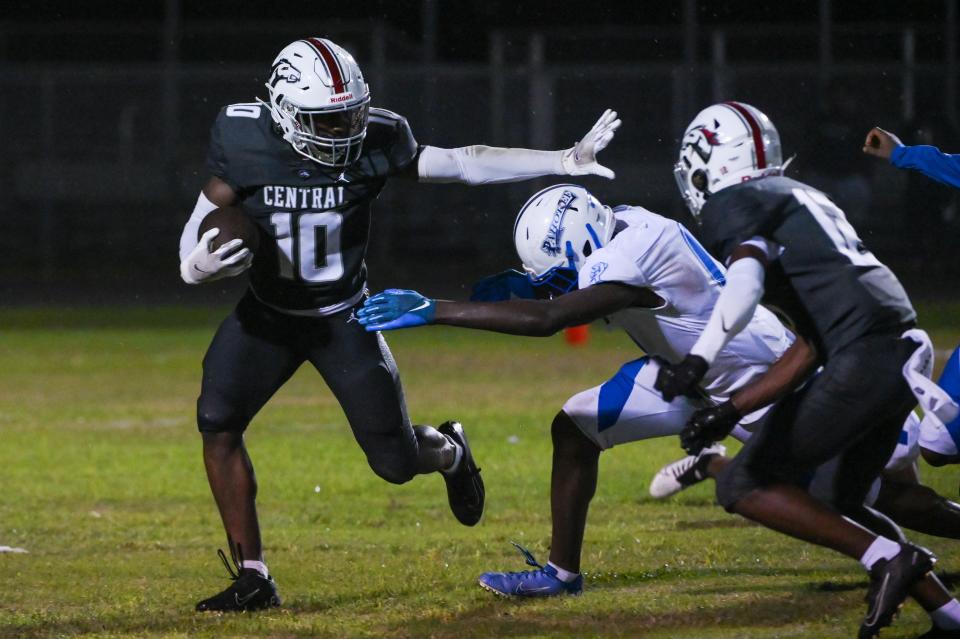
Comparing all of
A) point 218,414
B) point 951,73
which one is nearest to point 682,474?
point 218,414

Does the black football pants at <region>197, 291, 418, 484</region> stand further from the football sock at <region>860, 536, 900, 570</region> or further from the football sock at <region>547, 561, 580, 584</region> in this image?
the football sock at <region>860, 536, 900, 570</region>

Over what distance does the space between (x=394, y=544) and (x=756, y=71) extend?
11.4 metres

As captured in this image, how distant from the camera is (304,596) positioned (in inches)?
197

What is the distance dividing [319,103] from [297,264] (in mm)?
549

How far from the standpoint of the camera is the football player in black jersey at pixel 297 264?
4.86 metres

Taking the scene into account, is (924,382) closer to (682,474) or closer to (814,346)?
(814,346)

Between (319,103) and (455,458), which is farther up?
(319,103)

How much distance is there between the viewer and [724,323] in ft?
13.0

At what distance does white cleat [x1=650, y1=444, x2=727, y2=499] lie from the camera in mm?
6312

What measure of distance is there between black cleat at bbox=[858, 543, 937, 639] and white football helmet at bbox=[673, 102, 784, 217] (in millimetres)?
1149

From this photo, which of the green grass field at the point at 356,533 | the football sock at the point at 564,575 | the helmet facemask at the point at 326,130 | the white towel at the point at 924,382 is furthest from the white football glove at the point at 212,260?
the white towel at the point at 924,382

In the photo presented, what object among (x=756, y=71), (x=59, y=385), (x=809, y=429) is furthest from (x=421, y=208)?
(x=809, y=429)

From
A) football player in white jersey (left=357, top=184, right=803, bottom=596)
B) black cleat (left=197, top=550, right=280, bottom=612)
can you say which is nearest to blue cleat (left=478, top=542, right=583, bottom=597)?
football player in white jersey (left=357, top=184, right=803, bottom=596)

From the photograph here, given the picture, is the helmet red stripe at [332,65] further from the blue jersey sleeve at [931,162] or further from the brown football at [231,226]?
the blue jersey sleeve at [931,162]
